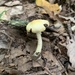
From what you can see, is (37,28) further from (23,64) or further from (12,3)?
(12,3)

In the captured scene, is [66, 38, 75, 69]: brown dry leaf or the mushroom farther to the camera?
[66, 38, 75, 69]: brown dry leaf

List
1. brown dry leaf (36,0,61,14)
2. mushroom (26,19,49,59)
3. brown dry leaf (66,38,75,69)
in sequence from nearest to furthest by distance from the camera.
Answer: mushroom (26,19,49,59), brown dry leaf (66,38,75,69), brown dry leaf (36,0,61,14)

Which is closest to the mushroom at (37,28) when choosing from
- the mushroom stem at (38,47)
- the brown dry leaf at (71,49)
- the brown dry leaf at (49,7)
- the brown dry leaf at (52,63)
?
the mushroom stem at (38,47)

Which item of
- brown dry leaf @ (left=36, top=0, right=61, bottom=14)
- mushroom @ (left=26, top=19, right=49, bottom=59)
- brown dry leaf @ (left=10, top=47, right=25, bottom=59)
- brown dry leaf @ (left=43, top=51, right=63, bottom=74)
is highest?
brown dry leaf @ (left=36, top=0, right=61, bottom=14)

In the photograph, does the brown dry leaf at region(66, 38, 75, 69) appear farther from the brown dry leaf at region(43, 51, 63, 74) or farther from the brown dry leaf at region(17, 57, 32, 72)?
the brown dry leaf at region(17, 57, 32, 72)

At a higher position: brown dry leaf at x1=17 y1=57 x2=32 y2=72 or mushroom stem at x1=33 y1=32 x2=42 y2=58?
mushroom stem at x1=33 y1=32 x2=42 y2=58

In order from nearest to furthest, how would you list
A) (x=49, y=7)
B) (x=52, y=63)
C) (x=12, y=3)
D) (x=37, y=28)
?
(x=37, y=28) → (x=52, y=63) → (x=49, y=7) → (x=12, y=3)

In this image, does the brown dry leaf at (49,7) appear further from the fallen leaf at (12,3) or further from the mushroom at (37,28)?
the mushroom at (37,28)

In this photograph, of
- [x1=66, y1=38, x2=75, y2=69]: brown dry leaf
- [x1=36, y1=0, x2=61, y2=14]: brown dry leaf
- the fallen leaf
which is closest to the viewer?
[x1=66, y1=38, x2=75, y2=69]: brown dry leaf

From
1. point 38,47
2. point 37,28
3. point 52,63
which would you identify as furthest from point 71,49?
point 37,28

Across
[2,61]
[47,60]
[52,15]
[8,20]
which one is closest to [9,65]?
[2,61]

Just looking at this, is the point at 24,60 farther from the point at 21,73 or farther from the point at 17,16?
the point at 17,16

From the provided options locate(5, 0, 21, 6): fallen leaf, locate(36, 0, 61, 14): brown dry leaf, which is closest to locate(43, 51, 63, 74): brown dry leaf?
locate(36, 0, 61, 14): brown dry leaf

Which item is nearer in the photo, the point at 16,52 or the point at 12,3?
the point at 16,52
